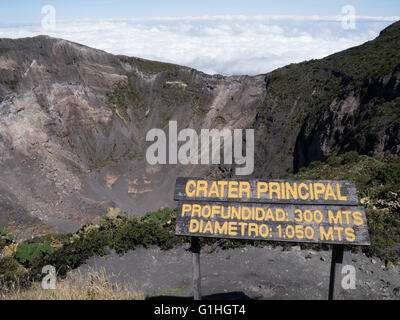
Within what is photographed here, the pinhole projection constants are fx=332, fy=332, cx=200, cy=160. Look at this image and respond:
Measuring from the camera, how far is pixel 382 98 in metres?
28.7

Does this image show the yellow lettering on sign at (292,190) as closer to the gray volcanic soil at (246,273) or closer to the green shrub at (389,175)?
the gray volcanic soil at (246,273)

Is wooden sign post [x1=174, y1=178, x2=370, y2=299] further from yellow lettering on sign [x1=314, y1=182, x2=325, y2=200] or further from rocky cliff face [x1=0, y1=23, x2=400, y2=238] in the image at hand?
rocky cliff face [x1=0, y1=23, x2=400, y2=238]

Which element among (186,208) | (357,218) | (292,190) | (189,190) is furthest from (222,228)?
(357,218)

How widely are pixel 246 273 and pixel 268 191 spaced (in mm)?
4905

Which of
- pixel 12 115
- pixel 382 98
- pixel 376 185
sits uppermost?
pixel 12 115

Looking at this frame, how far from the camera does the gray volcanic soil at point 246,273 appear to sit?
970cm

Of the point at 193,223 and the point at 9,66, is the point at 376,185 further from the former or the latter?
the point at 9,66

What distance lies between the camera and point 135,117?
Result: 5050cm

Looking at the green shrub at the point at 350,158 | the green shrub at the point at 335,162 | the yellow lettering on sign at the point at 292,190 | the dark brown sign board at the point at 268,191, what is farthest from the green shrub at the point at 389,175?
the yellow lettering on sign at the point at 292,190

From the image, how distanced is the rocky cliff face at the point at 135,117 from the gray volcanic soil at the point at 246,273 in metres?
15.9

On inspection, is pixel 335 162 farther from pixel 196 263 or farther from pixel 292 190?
pixel 196 263

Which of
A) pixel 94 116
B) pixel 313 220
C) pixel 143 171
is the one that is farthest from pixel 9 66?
pixel 313 220

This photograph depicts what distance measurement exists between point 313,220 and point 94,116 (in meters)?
44.1

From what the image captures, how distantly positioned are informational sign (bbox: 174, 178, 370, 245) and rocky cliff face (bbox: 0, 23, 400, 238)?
786 inches
